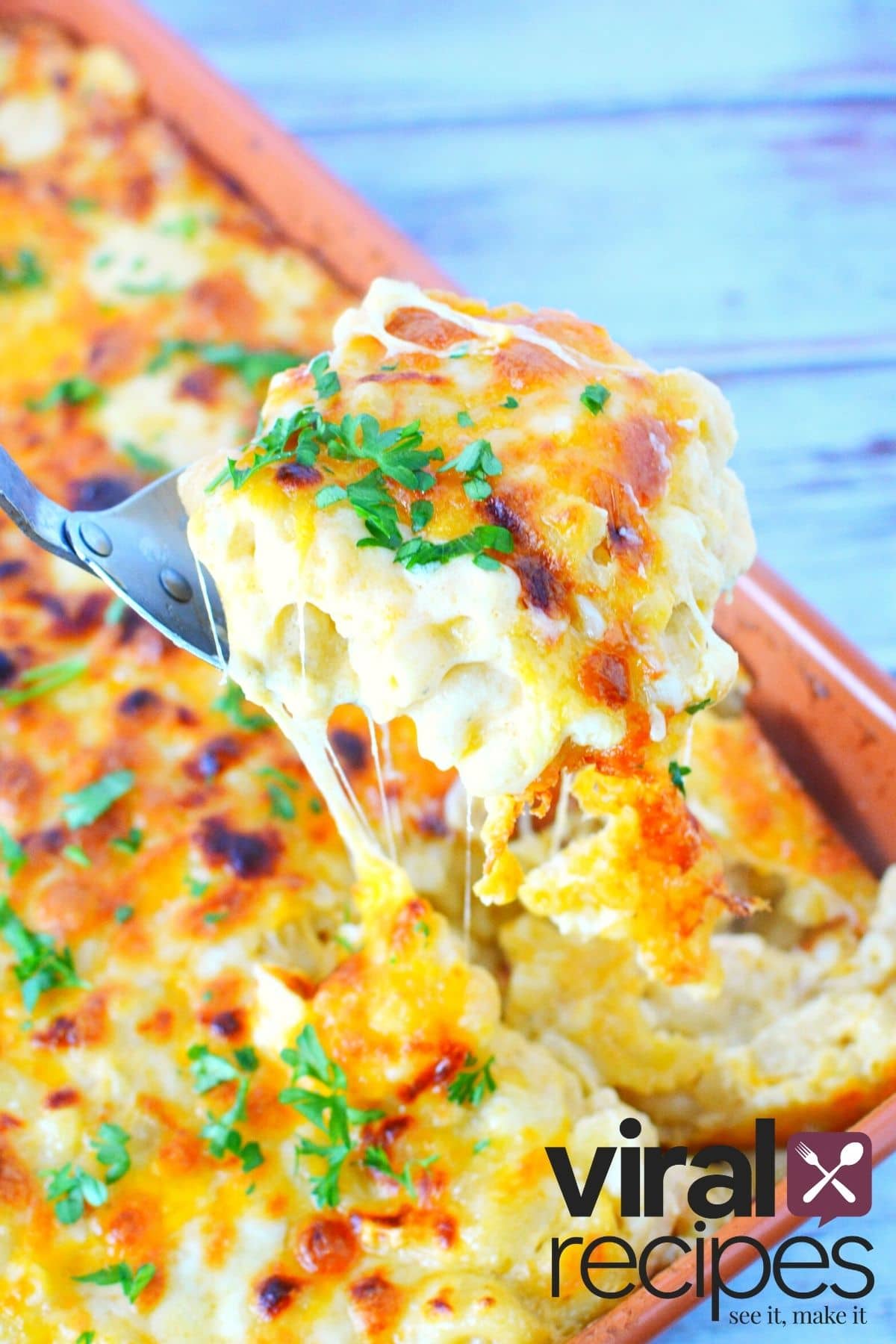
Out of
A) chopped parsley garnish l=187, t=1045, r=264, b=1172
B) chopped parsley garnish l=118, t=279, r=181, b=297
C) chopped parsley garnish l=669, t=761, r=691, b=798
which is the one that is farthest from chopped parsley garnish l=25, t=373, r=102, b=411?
chopped parsley garnish l=669, t=761, r=691, b=798

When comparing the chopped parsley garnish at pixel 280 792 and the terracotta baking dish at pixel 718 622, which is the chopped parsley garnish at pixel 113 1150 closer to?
the chopped parsley garnish at pixel 280 792

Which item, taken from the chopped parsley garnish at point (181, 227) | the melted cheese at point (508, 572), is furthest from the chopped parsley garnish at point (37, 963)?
the chopped parsley garnish at point (181, 227)

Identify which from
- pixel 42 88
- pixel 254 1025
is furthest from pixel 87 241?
pixel 254 1025

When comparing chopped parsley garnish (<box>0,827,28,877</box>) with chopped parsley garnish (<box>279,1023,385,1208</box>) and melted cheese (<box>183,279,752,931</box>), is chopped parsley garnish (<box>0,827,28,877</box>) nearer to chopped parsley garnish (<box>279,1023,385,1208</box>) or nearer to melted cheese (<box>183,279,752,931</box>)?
chopped parsley garnish (<box>279,1023,385,1208</box>)

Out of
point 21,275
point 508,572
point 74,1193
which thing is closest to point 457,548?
point 508,572

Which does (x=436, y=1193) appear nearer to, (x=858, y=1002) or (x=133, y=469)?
(x=858, y=1002)
